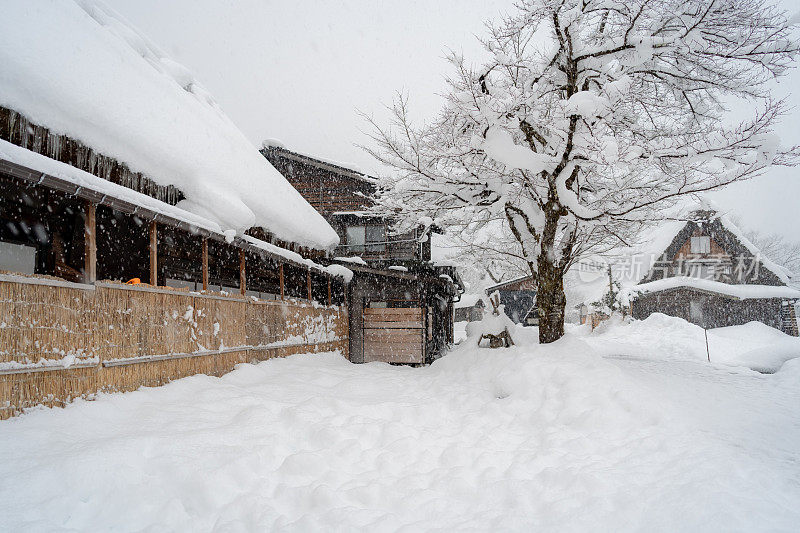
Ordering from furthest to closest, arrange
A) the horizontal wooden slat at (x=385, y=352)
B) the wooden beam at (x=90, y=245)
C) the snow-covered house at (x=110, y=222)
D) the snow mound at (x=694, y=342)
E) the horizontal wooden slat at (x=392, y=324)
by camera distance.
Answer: the horizontal wooden slat at (x=392, y=324) → the horizontal wooden slat at (x=385, y=352) → the snow mound at (x=694, y=342) → the wooden beam at (x=90, y=245) → the snow-covered house at (x=110, y=222)

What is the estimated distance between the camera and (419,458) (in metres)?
4.55

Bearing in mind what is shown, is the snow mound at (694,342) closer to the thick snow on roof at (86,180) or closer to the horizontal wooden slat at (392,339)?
the horizontal wooden slat at (392,339)

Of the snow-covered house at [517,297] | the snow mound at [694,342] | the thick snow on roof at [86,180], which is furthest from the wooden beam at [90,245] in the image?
Result: the snow-covered house at [517,297]

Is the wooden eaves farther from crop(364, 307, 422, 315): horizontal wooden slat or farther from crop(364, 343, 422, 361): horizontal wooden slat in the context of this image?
crop(364, 343, 422, 361): horizontal wooden slat

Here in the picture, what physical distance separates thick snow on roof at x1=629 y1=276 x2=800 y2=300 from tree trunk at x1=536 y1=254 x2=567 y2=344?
60.2ft

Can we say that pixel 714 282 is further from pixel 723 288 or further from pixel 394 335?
pixel 394 335

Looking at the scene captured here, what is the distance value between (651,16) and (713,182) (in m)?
3.10

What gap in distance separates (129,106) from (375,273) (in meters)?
7.40

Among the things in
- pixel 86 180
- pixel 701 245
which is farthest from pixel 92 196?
pixel 701 245

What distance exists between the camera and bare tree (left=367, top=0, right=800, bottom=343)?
277 inches

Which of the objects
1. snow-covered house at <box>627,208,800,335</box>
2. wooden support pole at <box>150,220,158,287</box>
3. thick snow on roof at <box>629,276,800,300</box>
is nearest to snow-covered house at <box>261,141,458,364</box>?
wooden support pole at <box>150,220,158,287</box>

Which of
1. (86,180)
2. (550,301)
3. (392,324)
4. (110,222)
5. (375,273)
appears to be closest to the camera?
(86,180)

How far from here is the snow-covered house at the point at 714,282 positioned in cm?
2316

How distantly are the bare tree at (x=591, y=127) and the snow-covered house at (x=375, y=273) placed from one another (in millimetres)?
2651
